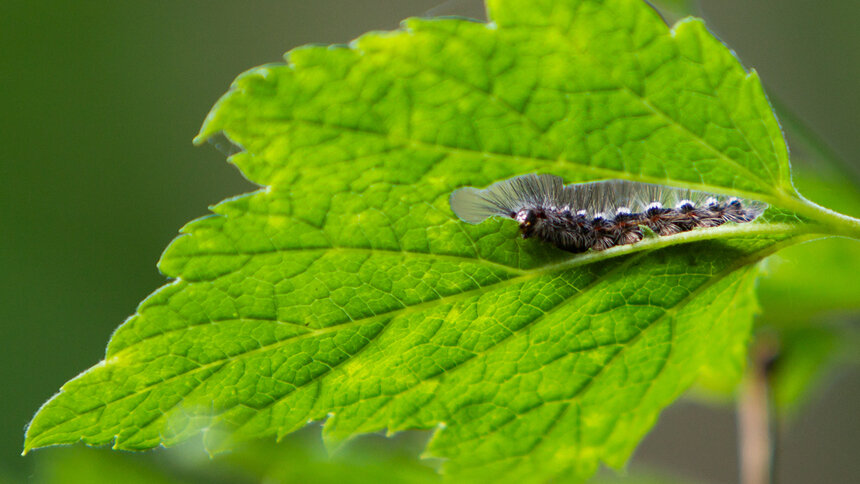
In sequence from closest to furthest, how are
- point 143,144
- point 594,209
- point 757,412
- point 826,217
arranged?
point 826,217 → point 594,209 → point 757,412 → point 143,144

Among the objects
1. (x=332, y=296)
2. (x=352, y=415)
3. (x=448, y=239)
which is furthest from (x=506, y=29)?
(x=352, y=415)

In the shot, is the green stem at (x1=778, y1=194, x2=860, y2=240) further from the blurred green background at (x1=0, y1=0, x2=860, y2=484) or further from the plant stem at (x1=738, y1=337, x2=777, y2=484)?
the blurred green background at (x1=0, y1=0, x2=860, y2=484)

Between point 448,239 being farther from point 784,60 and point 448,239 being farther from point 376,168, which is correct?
point 784,60

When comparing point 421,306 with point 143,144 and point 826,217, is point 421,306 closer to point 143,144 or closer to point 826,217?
point 826,217

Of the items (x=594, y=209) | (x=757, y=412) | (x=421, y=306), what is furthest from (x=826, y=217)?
(x=757, y=412)

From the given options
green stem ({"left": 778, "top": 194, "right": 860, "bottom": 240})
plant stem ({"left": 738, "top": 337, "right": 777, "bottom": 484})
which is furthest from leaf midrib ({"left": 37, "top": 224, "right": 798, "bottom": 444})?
plant stem ({"left": 738, "top": 337, "right": 777, "bottom": 484})

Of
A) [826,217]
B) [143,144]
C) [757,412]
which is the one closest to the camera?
[826,217]
